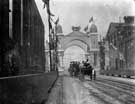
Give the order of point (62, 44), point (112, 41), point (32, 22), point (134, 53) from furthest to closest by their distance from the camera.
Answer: point (62, 44)
point (112, 41)
point (134, 53)
point (32, 22)

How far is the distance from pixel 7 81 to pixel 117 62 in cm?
6573

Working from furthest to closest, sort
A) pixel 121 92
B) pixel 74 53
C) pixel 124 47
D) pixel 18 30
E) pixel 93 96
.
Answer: pixel 74 53
pixel 124 47
pixel 121 92
pixel 93 96
pixel 18 30

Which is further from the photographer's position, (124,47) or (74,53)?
(74,53)

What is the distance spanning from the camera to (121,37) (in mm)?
66688

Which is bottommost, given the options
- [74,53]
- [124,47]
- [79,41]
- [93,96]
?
[93,96]

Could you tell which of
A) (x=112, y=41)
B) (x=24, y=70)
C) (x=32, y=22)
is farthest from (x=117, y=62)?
(x=24, y=70)

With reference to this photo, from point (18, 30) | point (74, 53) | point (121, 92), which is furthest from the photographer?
point (74, 53)

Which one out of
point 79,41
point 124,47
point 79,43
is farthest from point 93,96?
point 79,41

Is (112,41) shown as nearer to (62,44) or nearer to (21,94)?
(62,44)

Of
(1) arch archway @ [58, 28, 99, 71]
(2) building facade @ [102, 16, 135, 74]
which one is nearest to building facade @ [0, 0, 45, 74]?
(2) building facade @ [102, 16, 135, 74]

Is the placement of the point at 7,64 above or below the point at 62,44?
below

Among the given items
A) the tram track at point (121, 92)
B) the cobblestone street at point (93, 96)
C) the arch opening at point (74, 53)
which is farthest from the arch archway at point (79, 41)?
the cobblestone street at point (93, 96)

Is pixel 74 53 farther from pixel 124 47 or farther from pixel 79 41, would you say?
pixel 124 47

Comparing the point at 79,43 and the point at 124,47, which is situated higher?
the point at 79,43
